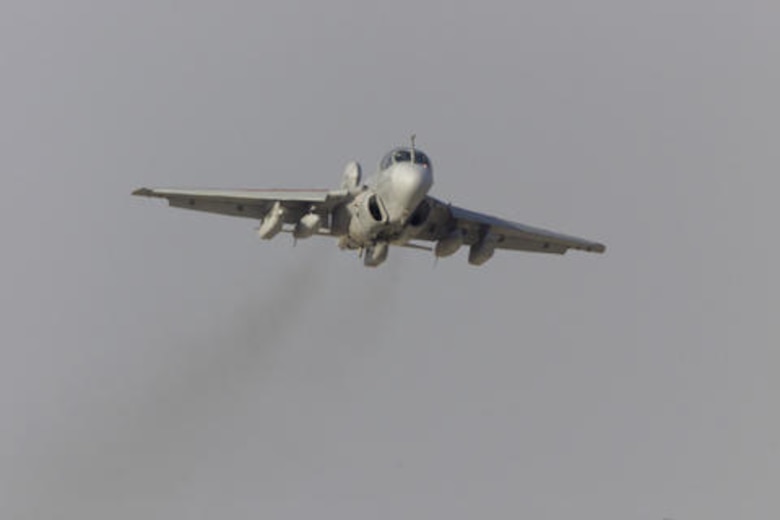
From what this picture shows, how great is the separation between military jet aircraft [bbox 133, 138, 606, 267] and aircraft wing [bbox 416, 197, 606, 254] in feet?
0.17

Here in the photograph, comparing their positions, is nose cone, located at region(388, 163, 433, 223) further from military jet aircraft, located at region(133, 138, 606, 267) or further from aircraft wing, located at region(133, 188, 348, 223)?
aircraft wing, located at region(133, 188, 348, 223)

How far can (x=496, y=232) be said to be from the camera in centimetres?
5947

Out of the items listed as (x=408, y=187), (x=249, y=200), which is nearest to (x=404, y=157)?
(x=408, y=187)

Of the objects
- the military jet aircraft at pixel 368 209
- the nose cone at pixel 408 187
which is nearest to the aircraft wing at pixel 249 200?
the military jet aircraft at pixel 368 209

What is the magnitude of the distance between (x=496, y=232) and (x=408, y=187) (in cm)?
845

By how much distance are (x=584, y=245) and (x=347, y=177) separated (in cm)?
1170

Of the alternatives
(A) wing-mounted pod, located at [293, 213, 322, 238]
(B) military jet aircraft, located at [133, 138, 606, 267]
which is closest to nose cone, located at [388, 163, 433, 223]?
(B) military jet aircraft, located at [133, 138, 606, 267]

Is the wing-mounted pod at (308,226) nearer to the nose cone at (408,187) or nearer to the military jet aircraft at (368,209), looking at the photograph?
the military jet aircraft at (368,209)

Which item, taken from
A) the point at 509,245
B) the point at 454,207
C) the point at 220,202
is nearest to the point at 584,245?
the point at 509,245

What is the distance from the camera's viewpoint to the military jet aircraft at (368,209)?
52938mm

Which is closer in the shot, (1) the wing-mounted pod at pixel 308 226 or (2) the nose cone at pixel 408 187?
(2) the nose cone at pixel 408 187

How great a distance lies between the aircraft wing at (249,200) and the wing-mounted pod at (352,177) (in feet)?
1.77

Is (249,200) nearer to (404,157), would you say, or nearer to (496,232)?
(404,157)

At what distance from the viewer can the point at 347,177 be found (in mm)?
56500
